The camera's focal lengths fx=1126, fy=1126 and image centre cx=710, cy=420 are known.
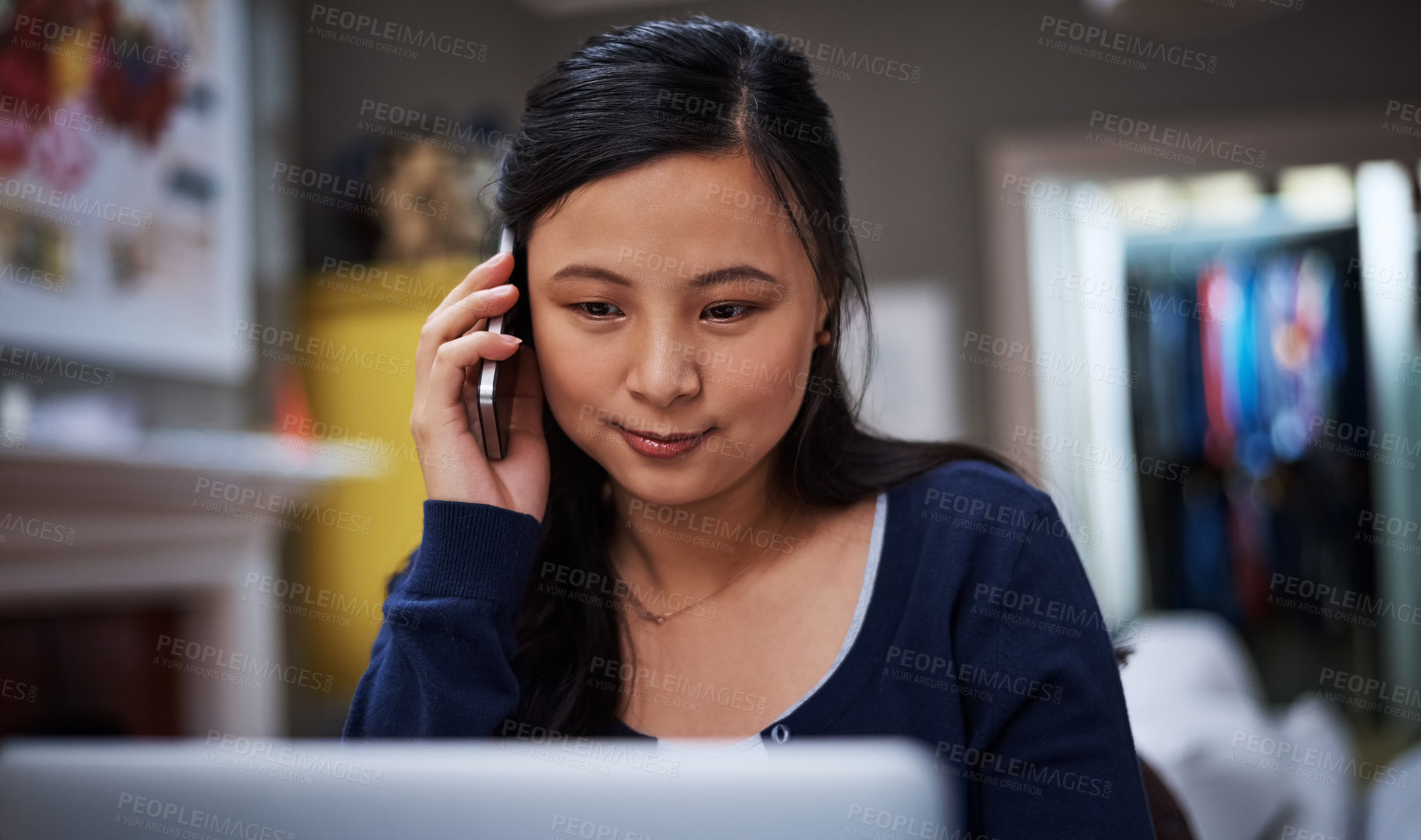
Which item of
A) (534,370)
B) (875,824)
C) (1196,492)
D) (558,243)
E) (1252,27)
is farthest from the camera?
(1196,492)

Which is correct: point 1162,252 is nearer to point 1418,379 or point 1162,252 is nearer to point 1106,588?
point 1418,379

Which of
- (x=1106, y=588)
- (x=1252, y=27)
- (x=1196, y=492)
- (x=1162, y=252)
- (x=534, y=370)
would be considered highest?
(x=1252, y=27)

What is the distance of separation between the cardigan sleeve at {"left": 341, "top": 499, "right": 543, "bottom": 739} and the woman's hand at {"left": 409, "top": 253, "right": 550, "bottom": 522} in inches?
2.0

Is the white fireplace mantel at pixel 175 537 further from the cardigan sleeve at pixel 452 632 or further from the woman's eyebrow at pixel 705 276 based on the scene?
the woman's eyebrow at pixel 705 276

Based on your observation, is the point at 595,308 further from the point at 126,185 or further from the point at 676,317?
the point at 126,185

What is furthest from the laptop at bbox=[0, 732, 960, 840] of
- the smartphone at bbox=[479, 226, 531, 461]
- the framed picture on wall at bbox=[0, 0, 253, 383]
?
the framed picture on wall at bbox=[0, 0, 253, 383]

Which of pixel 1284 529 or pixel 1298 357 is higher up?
pixel 1298 357

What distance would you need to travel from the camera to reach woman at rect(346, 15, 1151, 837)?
0.84 meters

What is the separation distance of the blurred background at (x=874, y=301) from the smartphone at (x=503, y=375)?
5.08ft

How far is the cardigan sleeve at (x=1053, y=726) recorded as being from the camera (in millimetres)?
799

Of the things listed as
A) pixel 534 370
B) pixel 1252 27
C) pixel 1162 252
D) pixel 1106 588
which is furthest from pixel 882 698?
pixel 1162 252

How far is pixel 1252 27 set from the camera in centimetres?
406

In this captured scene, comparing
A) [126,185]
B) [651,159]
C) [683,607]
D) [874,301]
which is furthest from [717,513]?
[874,301]

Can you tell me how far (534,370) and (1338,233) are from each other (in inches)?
170
